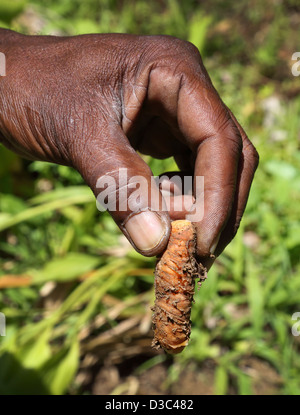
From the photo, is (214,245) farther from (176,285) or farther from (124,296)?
(124,296)

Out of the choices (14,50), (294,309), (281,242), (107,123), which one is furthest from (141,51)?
(294,309)

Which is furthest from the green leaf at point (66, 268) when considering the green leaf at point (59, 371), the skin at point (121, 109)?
the skin at point (121, 109)

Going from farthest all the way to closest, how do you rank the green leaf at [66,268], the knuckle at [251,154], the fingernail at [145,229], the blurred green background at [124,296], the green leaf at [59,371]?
the green leaf at [66,268] < the blurred green background at [124,296] < the green leaf at [59,371] < the knuckle at [251,154] < the fingernail at [145,229]

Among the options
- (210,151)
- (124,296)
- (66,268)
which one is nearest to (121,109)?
(210,151)

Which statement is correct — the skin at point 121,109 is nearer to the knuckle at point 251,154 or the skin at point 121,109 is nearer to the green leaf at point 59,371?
the knuckle at point 251,154

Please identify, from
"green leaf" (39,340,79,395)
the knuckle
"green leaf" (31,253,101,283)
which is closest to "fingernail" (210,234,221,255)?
the knuckle

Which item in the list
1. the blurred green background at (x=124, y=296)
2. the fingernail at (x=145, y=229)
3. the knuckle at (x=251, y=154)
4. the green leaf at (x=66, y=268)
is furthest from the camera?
the green leaf at (x=66, y=268)

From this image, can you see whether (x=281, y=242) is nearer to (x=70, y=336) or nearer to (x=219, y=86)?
(x=70, y=336)
